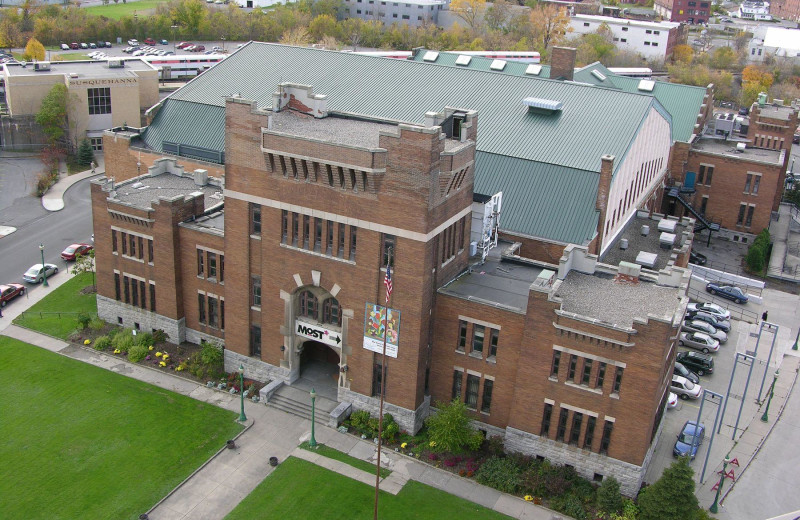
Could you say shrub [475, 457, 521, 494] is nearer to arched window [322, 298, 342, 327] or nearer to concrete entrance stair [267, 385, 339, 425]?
concrete entrance stair [267, 385, 339, 425]

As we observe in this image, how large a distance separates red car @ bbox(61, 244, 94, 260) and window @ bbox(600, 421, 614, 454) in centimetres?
5056

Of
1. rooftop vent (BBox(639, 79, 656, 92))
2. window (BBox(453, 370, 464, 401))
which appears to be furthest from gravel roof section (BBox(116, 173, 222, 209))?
rooftop vent (BBox(639, 79, 656, 92))

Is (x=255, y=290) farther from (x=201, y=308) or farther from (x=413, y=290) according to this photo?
(x=413, y=290)

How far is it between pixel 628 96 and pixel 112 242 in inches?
1663

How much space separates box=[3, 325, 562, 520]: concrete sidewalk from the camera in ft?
146

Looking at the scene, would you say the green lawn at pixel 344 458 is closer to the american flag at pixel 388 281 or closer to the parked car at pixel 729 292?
the american flag at pixel 388 281

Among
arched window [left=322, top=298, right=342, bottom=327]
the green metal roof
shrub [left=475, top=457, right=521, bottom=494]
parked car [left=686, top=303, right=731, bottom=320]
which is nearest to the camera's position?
shrub [left=475, top=457, right=521, bottom=494]

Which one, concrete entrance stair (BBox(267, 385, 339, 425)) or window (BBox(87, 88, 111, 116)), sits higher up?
window (BBox(87, 88, 111, 116))

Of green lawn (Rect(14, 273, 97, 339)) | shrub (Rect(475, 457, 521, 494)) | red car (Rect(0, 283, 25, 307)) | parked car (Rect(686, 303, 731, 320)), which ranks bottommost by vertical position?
shrub (Rect(475, 457, 521, 494))

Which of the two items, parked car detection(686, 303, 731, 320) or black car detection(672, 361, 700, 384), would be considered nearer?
black car detection(672, 361, 700, 384)

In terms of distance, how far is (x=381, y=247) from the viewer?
47.2 meters

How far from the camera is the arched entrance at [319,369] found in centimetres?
5369

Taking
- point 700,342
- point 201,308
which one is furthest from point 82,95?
point 700,342

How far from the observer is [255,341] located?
54.9 m
